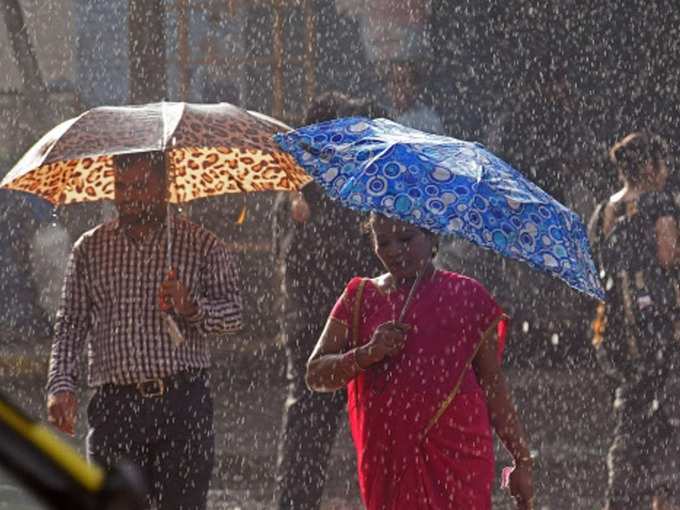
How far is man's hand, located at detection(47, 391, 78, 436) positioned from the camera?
489cm

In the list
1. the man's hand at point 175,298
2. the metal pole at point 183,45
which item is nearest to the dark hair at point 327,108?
the man's hand at point 175,298

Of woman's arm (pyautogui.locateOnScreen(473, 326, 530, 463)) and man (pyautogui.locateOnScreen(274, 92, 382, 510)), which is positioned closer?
woman's arm (pyautogui.locateOnScreen(473, 326, 530, 463))

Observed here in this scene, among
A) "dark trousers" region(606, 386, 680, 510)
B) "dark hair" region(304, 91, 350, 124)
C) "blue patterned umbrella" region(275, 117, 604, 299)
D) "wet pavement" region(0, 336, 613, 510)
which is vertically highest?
"blue patterned umbrella" region(275, 117, 604, 299)

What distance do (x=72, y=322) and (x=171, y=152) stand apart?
87 cm

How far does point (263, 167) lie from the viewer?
5711mm

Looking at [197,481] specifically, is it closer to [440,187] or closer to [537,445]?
[440,187]

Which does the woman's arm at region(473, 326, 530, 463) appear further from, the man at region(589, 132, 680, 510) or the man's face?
the man at region(589, 132, 680, 510)

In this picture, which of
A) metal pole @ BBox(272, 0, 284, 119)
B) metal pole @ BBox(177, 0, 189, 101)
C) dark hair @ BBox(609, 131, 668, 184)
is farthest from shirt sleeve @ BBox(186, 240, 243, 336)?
metal pole @ BBox(177, 0, 189, 101)

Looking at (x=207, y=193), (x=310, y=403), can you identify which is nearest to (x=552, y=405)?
(x=310, y=403)

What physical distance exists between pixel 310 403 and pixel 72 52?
34.0 ft

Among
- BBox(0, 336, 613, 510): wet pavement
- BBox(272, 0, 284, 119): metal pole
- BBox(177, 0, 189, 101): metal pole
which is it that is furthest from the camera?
BBox(177, 0, 189, 101): metal pole

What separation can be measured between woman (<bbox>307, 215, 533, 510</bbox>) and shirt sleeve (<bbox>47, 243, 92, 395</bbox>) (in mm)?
885

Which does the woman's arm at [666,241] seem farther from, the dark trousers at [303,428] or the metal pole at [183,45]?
the metal pole at [183,45]

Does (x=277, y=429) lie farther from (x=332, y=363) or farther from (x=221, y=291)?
(x=332, y=363)
